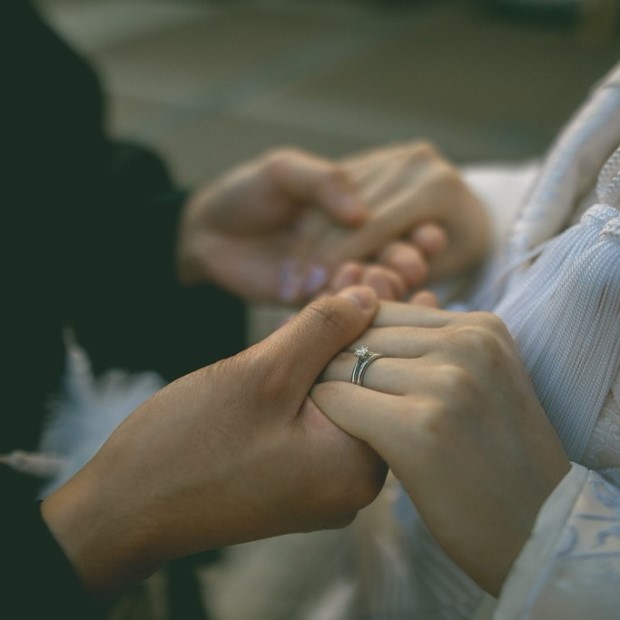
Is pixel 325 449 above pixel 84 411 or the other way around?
above

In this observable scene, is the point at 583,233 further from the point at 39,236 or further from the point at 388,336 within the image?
the point at 39,236

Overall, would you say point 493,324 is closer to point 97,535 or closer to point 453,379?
point 453,379

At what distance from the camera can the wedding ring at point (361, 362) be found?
459 mm

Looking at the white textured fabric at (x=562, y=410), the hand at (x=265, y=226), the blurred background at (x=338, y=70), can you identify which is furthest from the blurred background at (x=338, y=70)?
the white textured fabric at (x=562, y=410)

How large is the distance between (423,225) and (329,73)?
257 cm

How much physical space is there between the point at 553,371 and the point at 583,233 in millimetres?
91

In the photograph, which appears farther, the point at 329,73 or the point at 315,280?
the point at 329,73

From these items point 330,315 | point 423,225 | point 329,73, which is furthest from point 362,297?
point 329,73

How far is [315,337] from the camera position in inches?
18.5

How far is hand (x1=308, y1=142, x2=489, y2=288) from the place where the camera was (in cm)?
73

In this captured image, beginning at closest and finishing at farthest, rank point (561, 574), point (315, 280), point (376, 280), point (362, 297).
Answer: point (561, 574), point (362, 297), point (376, 280), point (315, 280)

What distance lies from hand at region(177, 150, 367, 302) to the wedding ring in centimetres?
28

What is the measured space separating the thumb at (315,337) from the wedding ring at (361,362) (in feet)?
0.05

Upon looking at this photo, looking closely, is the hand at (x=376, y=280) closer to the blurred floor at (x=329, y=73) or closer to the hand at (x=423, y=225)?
the hand at (x=423, y=225)
